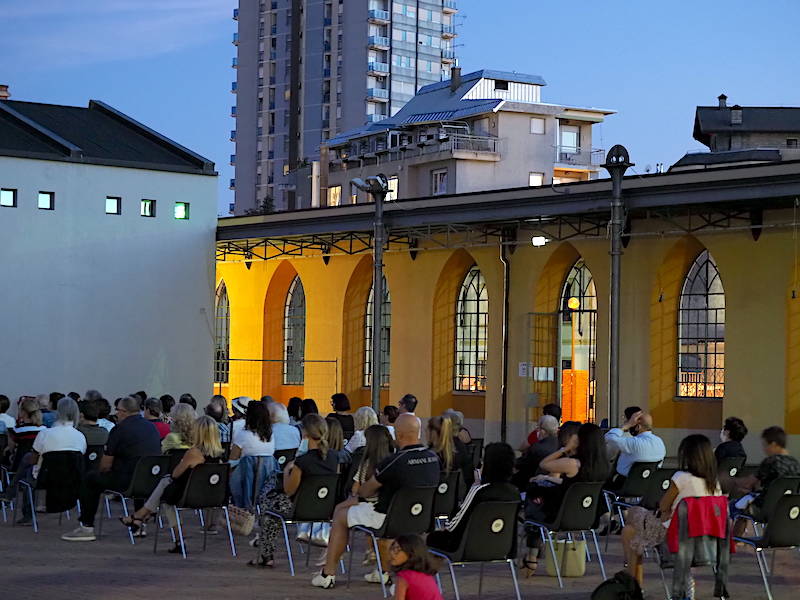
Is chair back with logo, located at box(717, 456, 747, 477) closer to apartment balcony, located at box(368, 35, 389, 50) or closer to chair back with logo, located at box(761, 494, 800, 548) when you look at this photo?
chair back with logo, located at box(761, 494, 800, 548)

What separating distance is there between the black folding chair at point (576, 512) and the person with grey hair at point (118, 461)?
4214 millimetres

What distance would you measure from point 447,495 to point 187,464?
2.32 m

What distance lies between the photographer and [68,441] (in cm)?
1370

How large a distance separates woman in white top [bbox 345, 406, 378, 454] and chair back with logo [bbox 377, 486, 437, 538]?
3.15m

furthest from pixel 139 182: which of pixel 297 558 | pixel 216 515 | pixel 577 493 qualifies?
pixel 577 493

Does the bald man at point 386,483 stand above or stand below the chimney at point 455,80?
below

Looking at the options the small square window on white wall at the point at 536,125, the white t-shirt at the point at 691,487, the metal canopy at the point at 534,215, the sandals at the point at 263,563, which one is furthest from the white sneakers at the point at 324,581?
the small square window on white wall at the point at 536,125

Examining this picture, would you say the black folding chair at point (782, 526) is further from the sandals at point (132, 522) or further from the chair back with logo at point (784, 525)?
the sandals at point (132, 522)

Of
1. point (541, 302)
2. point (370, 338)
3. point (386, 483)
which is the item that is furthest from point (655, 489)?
point (370, 338)

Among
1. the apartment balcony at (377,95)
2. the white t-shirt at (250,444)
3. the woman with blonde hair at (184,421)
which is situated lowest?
the white t-shirt at (250,444)

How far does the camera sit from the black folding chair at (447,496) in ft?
37.9

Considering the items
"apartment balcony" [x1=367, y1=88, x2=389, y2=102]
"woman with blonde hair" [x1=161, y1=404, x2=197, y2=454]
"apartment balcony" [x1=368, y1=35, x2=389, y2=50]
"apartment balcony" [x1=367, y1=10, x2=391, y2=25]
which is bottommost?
"woman with blonde hair" [x1=161, y1=404, x2=197, y2=454]

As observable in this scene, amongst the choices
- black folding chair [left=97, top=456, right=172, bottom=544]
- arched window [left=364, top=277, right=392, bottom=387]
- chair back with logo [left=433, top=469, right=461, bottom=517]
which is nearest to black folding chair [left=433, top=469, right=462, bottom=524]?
chair back with logo [left=433, top=469, right=461, bottom=517]

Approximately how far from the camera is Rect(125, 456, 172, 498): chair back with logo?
13.0 metres
